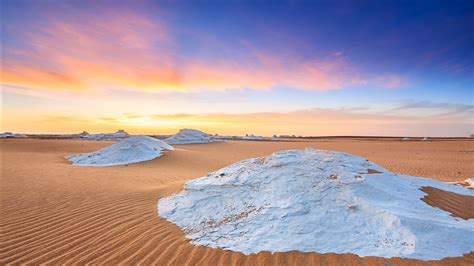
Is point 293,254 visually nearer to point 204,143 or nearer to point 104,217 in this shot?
point 104,217

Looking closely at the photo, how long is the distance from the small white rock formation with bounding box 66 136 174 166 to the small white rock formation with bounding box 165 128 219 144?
2155 cm

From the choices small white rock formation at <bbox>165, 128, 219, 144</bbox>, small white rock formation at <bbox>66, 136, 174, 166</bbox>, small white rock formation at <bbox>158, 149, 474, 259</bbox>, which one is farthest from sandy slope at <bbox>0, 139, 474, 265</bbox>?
small white rock formation at <bbox>165, 128, 219, 144</bbox>

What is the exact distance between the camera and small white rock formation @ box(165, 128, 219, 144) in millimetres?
43688

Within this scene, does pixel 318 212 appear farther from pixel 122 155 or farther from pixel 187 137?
pixel 187 137

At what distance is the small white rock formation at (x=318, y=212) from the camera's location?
160 inches

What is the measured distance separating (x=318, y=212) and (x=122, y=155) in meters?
17.1

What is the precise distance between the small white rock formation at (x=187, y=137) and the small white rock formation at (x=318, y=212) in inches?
1465

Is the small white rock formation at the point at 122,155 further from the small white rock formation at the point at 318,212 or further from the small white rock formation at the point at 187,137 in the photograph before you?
the small white rock formation at the point at 187,137

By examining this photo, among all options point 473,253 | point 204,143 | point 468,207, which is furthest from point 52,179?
point 204,143

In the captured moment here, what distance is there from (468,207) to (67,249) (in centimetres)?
862

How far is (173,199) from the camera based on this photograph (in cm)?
721

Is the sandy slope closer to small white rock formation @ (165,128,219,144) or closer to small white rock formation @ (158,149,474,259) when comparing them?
small white rock formation @ (158,149,474,259)

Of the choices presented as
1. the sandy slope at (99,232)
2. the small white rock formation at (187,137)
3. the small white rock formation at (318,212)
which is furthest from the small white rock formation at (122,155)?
the small white rock formation at (187,137)

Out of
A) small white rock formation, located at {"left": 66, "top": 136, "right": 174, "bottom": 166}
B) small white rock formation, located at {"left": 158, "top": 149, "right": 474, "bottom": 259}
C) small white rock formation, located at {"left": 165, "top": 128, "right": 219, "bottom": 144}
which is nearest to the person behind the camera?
small white rock formation, located at {"left": 158, "top": 149, "right": 474, "bottom": 259}
